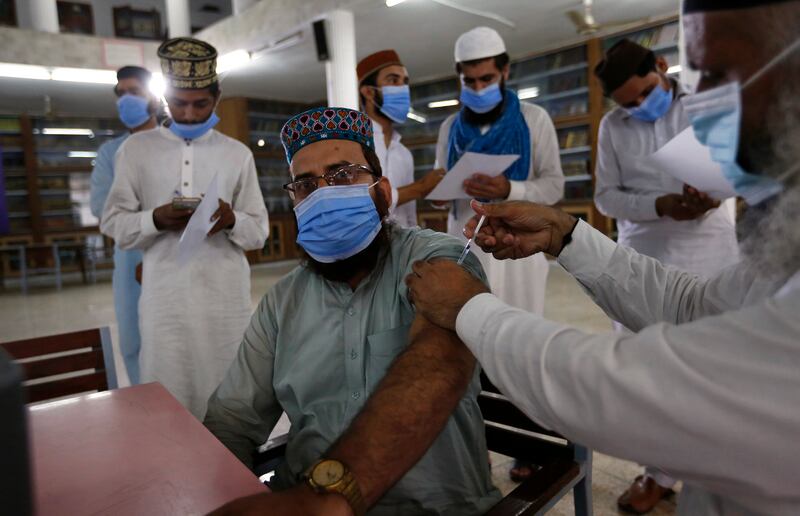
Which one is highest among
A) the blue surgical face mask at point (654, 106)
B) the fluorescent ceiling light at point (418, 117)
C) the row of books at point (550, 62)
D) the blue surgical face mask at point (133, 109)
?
the row of books at point (550, 62)

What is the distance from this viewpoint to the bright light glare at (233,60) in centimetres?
812

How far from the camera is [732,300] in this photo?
0.91m

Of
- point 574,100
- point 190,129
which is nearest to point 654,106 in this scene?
point 190,129

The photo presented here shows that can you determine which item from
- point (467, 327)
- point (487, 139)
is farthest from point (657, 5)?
point (467, 327)

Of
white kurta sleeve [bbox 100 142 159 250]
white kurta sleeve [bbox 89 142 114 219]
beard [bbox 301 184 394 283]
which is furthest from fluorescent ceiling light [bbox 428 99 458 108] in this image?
beard [bbox 301 184 394 283]

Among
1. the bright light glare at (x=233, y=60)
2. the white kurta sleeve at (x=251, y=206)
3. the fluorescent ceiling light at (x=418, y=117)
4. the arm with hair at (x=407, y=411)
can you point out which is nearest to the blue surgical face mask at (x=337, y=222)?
the arm with hair at (x=407, y=411)

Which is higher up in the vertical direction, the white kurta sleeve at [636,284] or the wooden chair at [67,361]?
the white kurta sleeve at [636,284]

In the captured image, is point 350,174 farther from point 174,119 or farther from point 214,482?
point 174,119

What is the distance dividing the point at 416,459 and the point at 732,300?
58 centimetres

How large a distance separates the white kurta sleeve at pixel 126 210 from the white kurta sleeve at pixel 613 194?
1889 millimetres

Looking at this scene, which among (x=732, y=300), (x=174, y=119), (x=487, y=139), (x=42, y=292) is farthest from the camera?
(x=42, y=292)

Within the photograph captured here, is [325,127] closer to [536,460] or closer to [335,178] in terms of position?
[335,178]

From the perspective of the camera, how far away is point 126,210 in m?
2.35

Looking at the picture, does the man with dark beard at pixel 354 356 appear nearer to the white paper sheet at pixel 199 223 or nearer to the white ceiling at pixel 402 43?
the white paper sheet at pixel 199 223
